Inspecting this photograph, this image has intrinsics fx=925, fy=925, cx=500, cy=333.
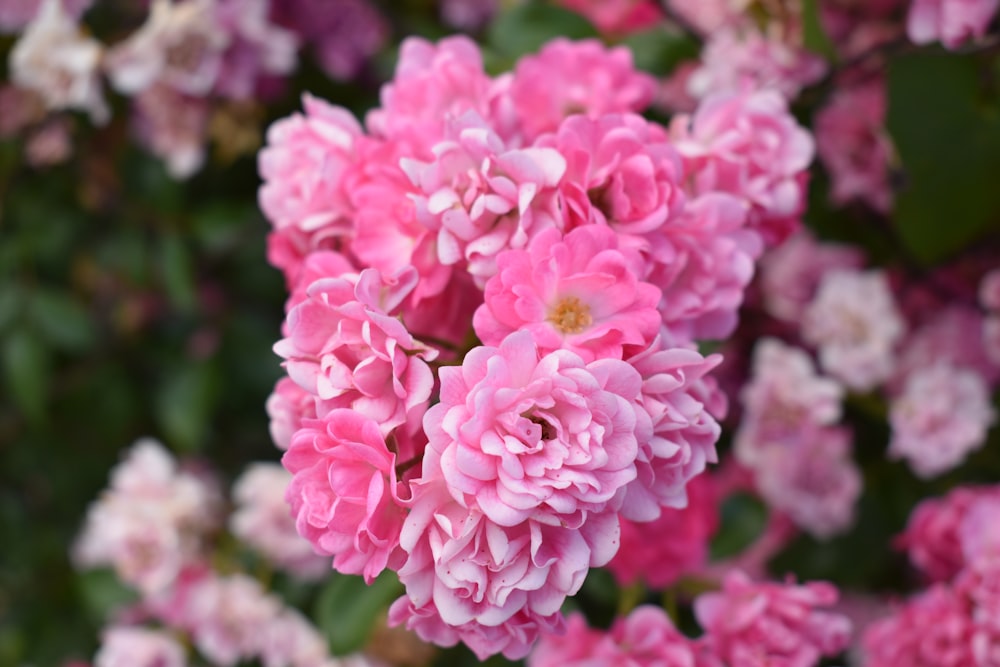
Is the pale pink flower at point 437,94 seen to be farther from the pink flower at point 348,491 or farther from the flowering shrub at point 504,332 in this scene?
the pink flower at point 348,491

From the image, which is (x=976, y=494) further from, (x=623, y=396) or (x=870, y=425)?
(x=623, y=396)

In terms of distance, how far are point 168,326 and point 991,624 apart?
90cm

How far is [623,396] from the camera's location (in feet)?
1.34

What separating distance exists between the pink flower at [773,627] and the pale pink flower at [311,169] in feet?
1.14

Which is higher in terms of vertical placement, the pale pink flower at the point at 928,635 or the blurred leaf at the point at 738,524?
the pale pink flower at the point at 928,635

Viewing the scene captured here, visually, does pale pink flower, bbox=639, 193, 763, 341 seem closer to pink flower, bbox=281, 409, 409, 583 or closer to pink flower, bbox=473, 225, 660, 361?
pink flower, bbox=473, 225, 660, 361

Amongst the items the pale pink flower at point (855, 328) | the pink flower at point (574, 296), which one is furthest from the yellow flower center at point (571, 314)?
the pale pink flower at point (855, 328)

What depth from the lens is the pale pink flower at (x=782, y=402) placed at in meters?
0.81

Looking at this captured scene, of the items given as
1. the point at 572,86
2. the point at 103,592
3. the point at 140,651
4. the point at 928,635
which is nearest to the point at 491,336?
the point at 572,86

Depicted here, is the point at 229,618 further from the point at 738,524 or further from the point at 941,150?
the point at 941,150

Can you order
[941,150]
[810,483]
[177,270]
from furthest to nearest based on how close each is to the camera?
[177,270] → [810,483] → [941,150]

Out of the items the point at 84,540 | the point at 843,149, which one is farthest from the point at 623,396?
the point at 84,540

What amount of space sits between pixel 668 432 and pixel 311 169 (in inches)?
10.5

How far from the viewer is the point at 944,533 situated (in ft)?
2.35
